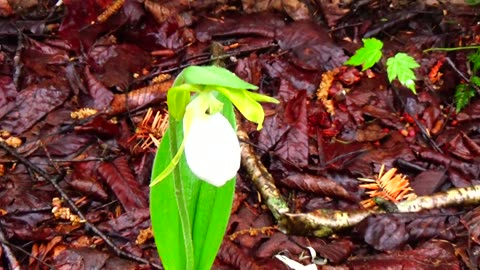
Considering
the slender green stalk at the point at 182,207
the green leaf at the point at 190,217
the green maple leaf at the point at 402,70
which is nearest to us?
the slender green stalk at the point at 182,207

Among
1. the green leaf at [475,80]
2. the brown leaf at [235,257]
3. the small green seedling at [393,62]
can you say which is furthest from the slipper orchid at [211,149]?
the green leaf at [475,80]

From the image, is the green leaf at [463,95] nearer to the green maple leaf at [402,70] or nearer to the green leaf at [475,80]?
the green leaf at [475,80]

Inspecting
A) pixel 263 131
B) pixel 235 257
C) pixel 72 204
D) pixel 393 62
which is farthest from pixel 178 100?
pixel 393 62

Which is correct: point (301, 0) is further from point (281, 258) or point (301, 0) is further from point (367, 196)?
point (281, 258)

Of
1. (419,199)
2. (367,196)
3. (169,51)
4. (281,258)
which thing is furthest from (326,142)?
(169,51)

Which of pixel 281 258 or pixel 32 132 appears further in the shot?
pixel 32 132

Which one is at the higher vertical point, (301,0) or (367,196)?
(301,0)

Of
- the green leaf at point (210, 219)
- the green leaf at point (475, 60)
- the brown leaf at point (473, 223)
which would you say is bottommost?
the brown leaf at point (473, 223)
